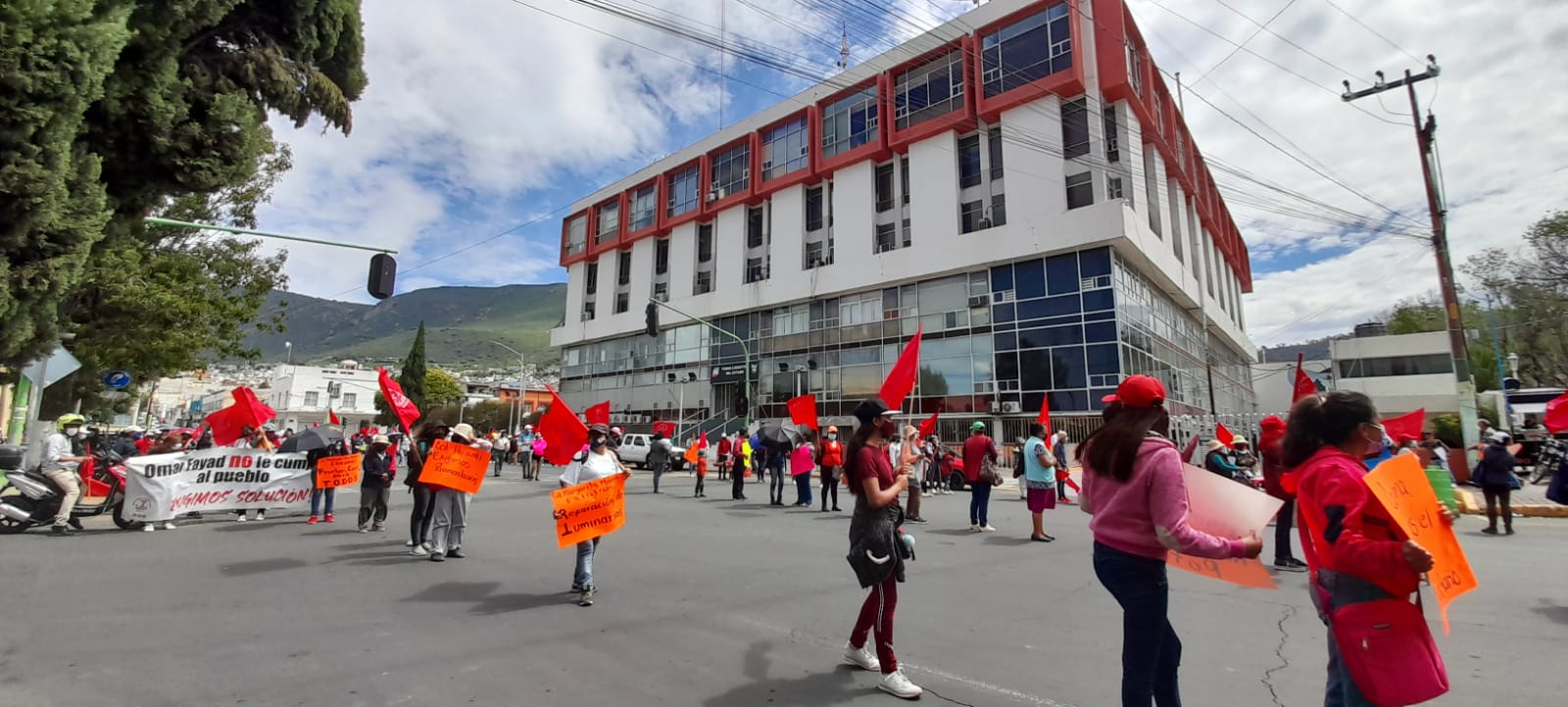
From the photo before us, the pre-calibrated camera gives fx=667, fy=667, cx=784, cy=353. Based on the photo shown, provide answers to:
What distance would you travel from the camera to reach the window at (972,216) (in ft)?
104

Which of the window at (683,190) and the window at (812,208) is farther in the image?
the window at (683,190)

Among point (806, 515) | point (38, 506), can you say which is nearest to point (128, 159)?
point (38, 506)

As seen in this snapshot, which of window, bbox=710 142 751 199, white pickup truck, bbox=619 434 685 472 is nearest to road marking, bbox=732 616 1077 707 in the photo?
white pickup truck, bbox=619 434 685 472

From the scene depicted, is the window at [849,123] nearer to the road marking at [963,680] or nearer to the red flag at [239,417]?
the red flag at [239,417]

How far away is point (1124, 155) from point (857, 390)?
1651 centimetres

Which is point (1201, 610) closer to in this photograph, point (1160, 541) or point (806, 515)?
point (1160, 541)

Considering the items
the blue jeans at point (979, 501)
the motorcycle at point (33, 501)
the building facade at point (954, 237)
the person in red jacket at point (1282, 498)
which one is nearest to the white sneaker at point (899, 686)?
the person in red jacket at point (1282, 498)

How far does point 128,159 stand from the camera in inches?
254

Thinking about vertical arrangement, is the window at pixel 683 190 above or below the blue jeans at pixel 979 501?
above

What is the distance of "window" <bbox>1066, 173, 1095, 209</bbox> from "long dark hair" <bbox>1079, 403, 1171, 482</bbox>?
28.3 m

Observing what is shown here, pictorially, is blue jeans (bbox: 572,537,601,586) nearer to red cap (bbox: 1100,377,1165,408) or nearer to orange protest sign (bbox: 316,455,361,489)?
red cap (bbox: 1100,377,1165,408)

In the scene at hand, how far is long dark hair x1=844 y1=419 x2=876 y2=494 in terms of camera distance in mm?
4207

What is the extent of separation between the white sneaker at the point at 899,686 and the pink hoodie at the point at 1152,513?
1553 mm

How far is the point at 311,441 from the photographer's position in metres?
11.6
